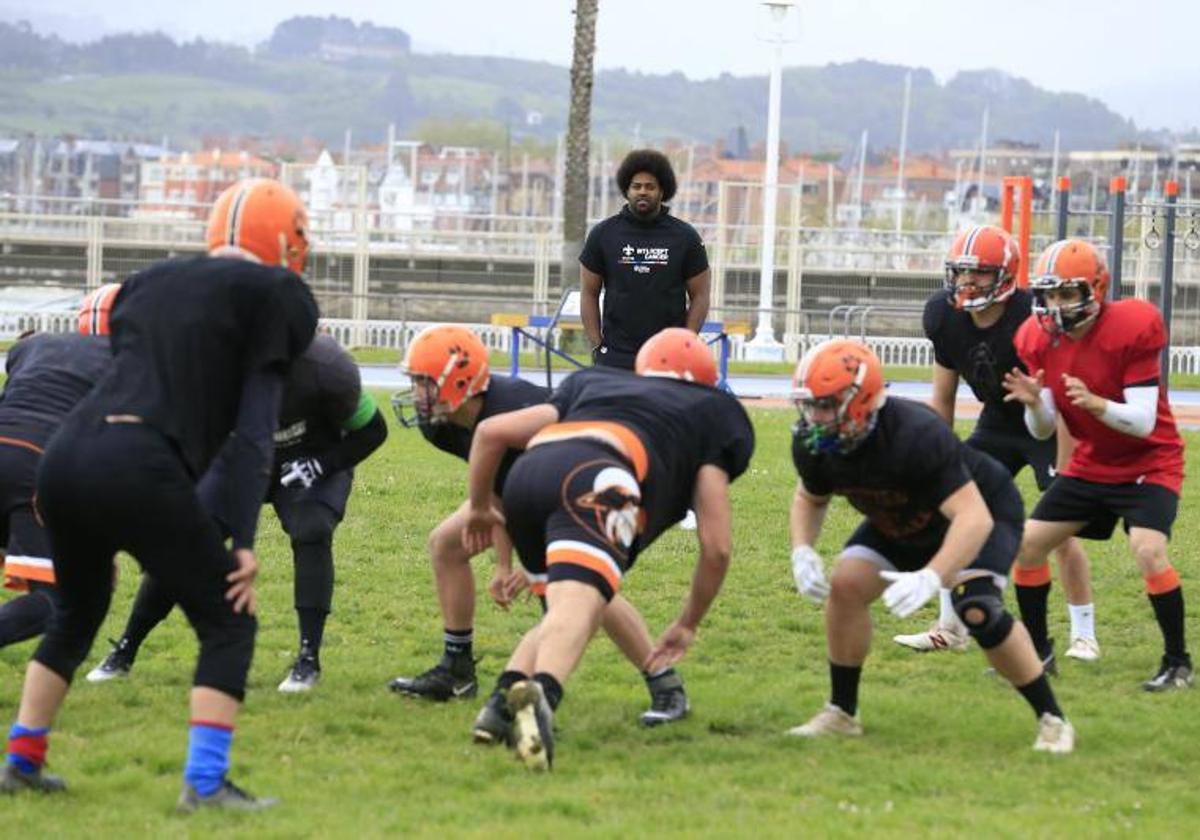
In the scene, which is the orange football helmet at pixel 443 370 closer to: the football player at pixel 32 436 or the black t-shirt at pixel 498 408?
the black t-shirt at pixel 498 408

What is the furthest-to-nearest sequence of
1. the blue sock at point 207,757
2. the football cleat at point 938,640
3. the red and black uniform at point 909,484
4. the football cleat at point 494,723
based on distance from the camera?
the football cleat at point 938,640 < the football cleat at point 494,723 < the red and black uniform at point 909,484 < the blue sock at point 207,757

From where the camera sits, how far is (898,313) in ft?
122

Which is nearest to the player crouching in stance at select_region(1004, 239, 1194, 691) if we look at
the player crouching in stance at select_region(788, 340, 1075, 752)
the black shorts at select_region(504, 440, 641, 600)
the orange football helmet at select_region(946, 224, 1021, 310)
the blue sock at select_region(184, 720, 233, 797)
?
the orange football helmet at select_region(946, 224, 1021, 310)

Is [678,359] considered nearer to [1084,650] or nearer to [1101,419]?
[1101,419]

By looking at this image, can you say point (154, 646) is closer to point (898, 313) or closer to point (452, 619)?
point (452, 619)

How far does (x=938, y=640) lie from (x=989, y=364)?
4.64 ft

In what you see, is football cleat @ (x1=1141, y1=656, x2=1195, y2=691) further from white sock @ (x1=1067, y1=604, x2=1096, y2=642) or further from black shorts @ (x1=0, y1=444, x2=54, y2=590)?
black shorts @ (x1=0, y1=444, x2=54, y2=590)

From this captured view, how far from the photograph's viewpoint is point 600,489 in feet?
24.2

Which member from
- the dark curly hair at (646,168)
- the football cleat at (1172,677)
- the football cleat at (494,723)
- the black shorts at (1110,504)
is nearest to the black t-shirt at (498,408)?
the football cleat at (494,723)

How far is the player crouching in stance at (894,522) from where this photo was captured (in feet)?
24.6

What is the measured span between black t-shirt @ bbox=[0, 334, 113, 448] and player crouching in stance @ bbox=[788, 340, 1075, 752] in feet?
9.61

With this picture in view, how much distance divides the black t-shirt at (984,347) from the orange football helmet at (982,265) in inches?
6.0

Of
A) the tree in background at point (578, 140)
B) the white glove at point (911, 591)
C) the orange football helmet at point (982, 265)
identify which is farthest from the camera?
the tree in background at point (578, 140)

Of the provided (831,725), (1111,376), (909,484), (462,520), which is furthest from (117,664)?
(1111,376)
